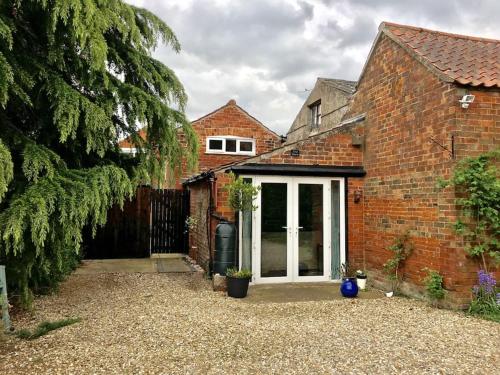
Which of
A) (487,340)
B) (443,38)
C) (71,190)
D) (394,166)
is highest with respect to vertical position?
(443,38)

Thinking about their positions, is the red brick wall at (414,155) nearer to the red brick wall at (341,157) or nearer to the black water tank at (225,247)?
the red brick wall at (341,157)

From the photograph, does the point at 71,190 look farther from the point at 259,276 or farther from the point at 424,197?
the point at 424,197

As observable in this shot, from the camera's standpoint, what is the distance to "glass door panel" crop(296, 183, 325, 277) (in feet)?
28.1

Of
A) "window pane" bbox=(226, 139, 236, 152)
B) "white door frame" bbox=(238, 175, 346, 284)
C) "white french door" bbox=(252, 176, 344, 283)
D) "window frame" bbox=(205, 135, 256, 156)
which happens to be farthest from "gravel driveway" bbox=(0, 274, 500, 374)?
"window pane" bbox=(226, 139, 236, 152)

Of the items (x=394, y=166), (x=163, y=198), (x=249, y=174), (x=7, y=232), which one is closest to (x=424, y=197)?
(x=394, y=166)

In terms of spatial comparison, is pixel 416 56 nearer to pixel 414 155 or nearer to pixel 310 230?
pixel 414 155

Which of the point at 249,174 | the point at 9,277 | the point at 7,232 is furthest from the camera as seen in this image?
the point at 249,174

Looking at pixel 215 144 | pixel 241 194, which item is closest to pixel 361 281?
pixel 241 194

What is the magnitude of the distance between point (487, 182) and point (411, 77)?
243 cm

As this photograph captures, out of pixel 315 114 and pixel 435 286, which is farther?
pixel 315 114

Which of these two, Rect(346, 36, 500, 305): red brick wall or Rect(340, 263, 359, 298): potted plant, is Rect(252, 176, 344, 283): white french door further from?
Rect(340, 263, 359, 298): potted plant

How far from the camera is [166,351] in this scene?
431 cm

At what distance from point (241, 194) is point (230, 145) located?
10.1 meters

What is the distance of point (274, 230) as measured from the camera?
8430mm
